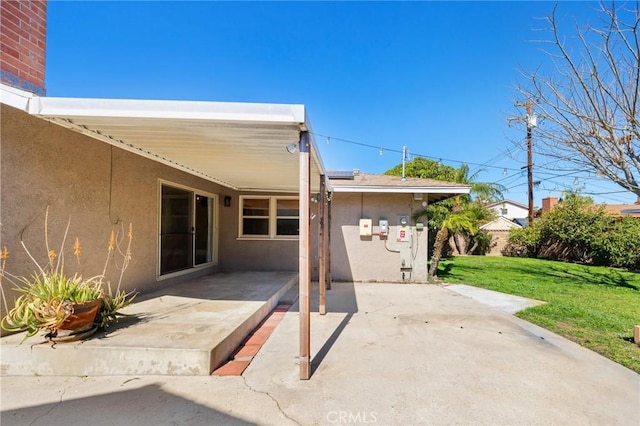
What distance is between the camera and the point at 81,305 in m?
3.36

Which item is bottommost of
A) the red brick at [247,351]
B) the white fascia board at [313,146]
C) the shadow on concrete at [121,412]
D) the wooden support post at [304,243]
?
the red brick at [247,351]

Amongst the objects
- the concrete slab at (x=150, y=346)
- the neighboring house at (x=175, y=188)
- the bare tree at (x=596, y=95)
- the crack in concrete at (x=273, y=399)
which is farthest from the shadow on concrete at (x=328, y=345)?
the bare tree at (x=596, y=95)

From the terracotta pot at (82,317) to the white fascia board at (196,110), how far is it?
204 centimetres

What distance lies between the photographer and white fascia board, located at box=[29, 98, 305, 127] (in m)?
2.99

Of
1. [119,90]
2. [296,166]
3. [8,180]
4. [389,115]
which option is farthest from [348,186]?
[389,115]

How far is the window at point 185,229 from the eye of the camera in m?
6.58

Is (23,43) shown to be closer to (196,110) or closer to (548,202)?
(196,110)

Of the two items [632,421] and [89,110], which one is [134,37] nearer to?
[89,110]

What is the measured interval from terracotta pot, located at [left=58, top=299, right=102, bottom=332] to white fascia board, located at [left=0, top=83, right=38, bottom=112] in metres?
2.12

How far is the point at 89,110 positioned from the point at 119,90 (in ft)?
27.3

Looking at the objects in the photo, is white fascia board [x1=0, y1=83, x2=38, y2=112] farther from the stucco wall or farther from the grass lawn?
the grass lawn

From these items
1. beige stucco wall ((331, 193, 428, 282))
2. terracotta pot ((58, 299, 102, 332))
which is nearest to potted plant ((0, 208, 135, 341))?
terracotta pot ((58, 299, 102, 332))

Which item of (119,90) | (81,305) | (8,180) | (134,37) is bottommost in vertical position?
(81,305)

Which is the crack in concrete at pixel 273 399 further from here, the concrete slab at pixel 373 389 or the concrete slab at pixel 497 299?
the concrete slab at pixel 497 299
